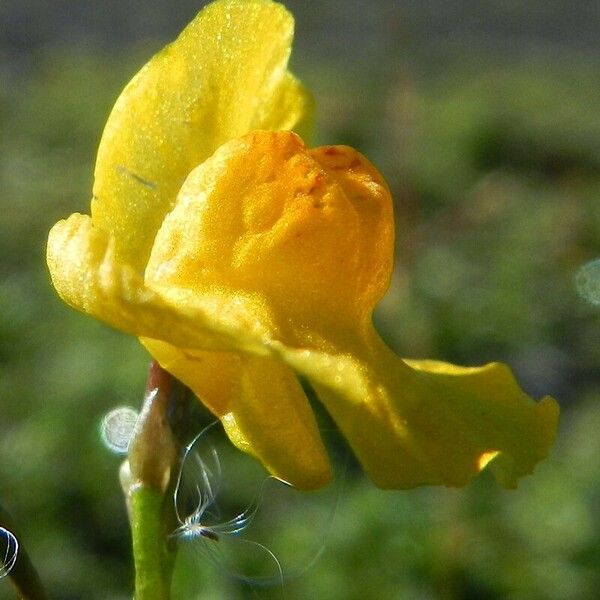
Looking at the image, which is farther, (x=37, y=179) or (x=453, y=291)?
(x=37, y=179)

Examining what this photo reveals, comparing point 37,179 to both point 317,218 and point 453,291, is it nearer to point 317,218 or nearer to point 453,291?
point 453,291

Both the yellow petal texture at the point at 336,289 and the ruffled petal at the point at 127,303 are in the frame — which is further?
the yellow petal texture at the point at 336,289

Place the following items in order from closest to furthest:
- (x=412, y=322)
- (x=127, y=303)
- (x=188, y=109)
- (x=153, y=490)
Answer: (x=127, y=303) → (x=153, y=490) → (x=188, y=109) → (x=412, y=322)

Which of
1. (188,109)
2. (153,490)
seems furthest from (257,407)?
(188,109)

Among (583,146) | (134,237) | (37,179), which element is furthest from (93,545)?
(583,146)

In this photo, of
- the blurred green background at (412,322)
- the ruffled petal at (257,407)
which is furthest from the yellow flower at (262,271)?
the blurred green background at (412,322)

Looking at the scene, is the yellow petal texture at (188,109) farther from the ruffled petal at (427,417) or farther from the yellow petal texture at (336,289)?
the ruffled petal at (427,417)

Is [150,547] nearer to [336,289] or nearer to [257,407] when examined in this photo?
[257,407]

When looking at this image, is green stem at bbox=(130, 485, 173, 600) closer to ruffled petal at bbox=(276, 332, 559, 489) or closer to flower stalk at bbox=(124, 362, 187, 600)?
flower stalk at bbox=(124, 362, 187, 600)
